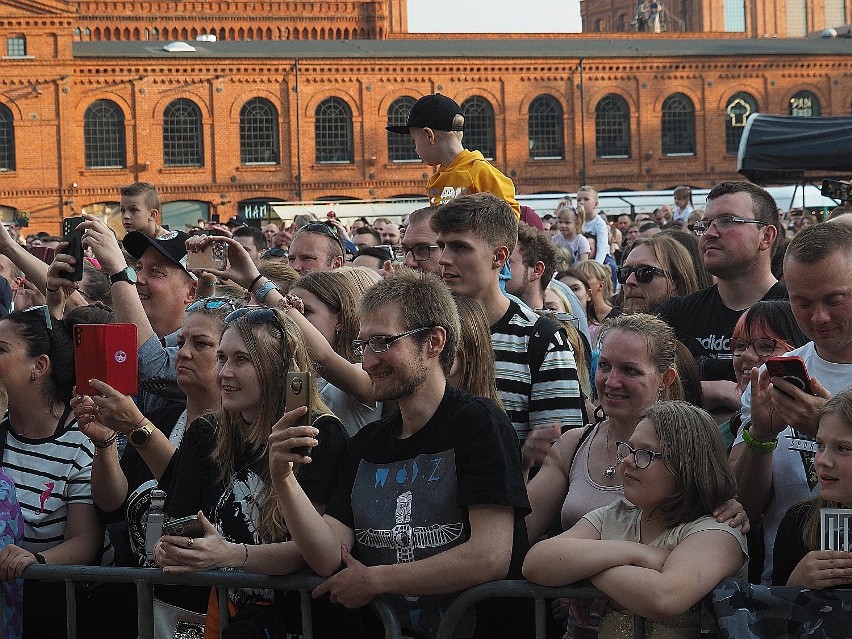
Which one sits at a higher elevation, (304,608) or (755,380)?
(755,380)

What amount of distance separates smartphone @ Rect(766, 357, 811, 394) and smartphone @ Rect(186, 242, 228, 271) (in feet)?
8.78

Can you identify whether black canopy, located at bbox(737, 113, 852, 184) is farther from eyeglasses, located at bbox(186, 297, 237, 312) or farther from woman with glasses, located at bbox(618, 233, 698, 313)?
eyeglasses, located at bbox(186, 297, 237, 312)

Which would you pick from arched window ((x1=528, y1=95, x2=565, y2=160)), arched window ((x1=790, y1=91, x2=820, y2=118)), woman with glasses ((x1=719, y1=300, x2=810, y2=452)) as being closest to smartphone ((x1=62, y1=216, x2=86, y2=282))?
woman with glasses ((x1=719, y1=300, x2=810, y2=452))

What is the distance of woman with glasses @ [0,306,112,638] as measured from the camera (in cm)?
502

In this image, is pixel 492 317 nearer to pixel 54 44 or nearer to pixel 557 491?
pixel 557 491

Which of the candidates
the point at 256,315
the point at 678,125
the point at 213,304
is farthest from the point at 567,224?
the point at 678,125

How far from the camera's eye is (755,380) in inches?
159

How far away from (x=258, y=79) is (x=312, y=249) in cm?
4322

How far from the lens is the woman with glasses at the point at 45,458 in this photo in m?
5.02

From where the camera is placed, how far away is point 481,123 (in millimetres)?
51281

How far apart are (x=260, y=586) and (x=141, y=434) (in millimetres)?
869

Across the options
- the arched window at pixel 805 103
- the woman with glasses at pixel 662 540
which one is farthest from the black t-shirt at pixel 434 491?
the arched window at pixel 805 103

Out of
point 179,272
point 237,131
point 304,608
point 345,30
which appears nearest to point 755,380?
point 304,608

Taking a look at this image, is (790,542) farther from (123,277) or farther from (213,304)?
(123,277)
